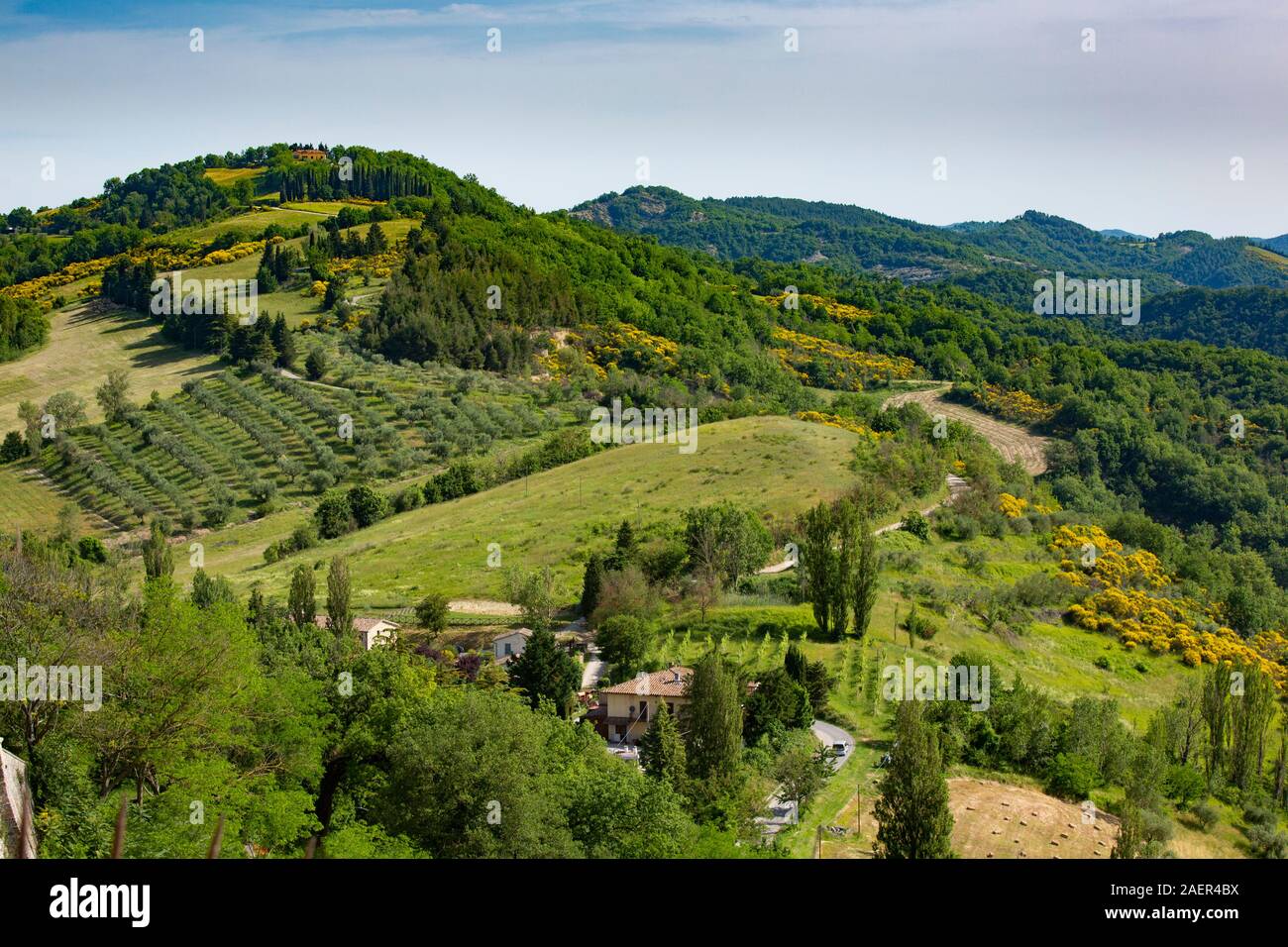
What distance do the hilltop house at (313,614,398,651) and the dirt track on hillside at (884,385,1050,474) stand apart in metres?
75.2

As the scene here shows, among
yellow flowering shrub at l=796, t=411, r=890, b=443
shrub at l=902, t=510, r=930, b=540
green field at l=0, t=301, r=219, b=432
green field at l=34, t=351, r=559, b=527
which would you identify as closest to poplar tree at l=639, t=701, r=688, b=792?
shrub at l=902, t=510, r=930, b=540

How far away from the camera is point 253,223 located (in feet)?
522

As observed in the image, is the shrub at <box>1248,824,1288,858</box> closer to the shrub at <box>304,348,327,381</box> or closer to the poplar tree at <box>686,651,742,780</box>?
the poplar tree at <box>686,651,742,780</box>

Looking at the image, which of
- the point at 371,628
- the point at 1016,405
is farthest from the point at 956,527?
the point at 1016,405

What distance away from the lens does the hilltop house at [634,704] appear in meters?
42.4

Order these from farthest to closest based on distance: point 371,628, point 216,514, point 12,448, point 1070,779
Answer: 1. point 12,448
2. point 216,514
3. point 371,628
4. point 1070,779

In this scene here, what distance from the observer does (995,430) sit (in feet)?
415

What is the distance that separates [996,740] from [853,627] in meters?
10.4

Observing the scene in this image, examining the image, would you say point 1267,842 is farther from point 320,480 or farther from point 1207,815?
point 320,480

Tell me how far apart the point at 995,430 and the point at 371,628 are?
90380 mm

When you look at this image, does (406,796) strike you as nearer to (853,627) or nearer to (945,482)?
(853,627)

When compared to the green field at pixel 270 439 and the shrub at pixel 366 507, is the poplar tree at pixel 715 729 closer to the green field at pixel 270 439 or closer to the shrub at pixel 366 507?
the shrub at pixel 366 507

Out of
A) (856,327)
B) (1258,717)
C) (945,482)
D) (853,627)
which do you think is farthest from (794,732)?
(856,327)

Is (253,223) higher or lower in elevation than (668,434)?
higher
